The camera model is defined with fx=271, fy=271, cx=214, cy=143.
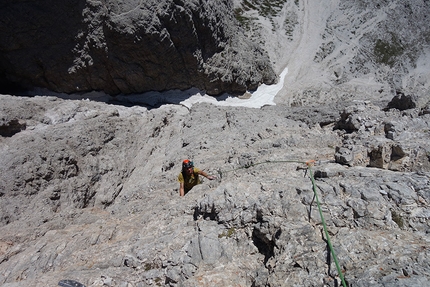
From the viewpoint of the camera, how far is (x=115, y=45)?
71.6 ft

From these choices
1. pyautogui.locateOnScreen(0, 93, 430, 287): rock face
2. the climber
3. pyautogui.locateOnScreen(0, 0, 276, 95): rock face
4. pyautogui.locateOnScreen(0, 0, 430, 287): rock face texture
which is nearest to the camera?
pyautogui.locateOnScreen(0, 93, 430, 287): rock face

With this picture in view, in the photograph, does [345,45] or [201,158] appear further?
[345,45]

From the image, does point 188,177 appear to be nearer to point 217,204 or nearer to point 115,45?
point 217,204

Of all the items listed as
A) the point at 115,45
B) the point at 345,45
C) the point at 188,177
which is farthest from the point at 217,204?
the point at 345,45

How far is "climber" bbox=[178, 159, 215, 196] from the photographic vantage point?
10062mm

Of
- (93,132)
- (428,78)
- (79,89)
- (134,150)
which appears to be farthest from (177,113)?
(428,78)

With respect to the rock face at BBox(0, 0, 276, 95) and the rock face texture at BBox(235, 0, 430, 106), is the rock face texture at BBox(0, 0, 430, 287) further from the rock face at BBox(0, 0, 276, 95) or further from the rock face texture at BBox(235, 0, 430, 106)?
the rock face texture at BBox(235, 0, 430, 106)

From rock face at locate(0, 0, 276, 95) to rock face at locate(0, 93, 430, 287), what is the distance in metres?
7.36

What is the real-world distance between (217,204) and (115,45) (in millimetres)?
18906

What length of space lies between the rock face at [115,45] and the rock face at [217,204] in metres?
7.36

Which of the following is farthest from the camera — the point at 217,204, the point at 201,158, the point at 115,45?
the point at 115,45

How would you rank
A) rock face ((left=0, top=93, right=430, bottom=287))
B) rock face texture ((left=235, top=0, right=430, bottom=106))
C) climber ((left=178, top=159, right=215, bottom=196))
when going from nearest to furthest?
rock face ((left=0, top=93, right=430, bottom=287)) < climber ((left=178, top=159, right=215, bottom=196)) < rock face texture ((left=235, top=0, right=430, bottom=106))

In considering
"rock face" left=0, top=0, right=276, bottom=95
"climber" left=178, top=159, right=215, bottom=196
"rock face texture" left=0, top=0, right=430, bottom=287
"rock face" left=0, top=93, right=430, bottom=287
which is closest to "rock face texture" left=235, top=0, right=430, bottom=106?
"rock face texture" left=0, top=0, right=430, bottom=287

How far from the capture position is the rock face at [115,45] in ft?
66.3
